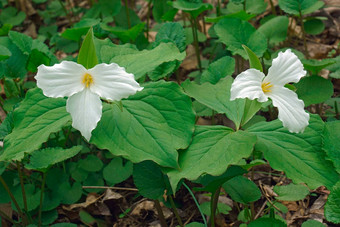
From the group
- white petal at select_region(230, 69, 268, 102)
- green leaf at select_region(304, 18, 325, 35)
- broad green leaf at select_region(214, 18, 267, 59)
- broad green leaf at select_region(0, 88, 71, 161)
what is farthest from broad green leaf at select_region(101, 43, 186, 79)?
green leaf at select_region(304, 18, 325, 35)

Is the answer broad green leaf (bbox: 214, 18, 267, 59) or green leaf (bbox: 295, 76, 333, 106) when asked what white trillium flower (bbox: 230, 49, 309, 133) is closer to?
green leaf (bbox: 295, 76, 333, 106)

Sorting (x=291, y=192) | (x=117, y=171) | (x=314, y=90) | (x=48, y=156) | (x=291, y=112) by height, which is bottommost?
(x=117, y=171)

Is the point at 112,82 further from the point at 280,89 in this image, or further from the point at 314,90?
the point at 314,90

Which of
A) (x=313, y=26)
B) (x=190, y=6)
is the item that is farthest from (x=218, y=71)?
(x=313, y=26)

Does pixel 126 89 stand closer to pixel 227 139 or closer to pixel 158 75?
pixel 227 139

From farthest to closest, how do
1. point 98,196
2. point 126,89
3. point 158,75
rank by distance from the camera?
1. point 98,196
2. point 158,75
3. point 126,89

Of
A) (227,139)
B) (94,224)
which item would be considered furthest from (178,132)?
(94,224)
